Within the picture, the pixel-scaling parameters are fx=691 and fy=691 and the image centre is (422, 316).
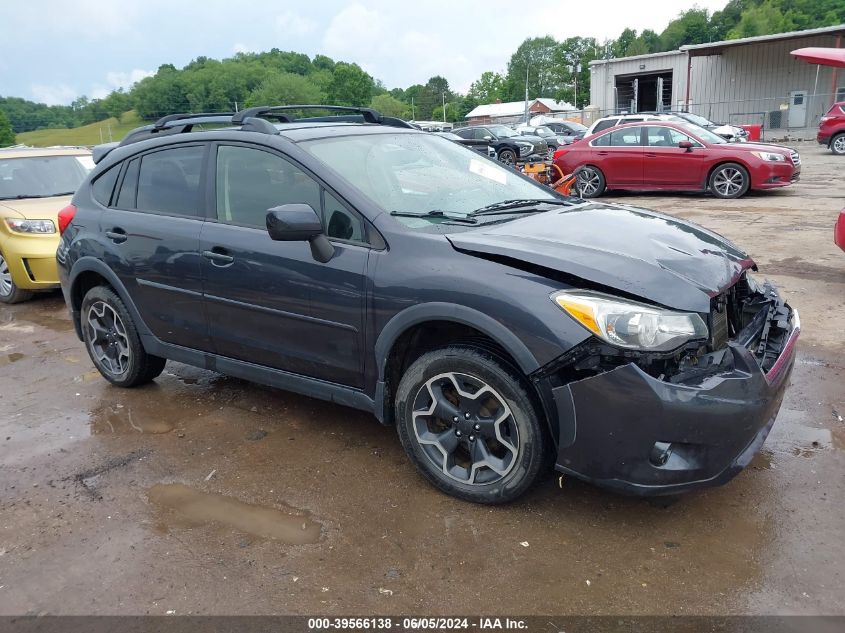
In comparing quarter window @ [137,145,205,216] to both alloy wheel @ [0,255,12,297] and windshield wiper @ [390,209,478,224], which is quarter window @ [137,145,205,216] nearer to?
windshield wiper @ [390,209,478,224]

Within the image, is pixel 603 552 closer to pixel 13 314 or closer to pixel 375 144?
pixel 375 144

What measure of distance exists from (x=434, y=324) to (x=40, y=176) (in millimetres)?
7213

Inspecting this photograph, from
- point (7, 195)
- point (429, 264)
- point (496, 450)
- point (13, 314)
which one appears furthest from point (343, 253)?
point (7, 195)

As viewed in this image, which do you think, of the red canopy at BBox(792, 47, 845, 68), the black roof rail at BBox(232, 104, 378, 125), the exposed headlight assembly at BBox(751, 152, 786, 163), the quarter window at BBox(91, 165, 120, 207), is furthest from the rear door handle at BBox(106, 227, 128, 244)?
the red canopy at BBox(792, 47, 845, 68)

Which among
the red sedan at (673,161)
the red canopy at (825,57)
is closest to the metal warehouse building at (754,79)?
the red canopy at (825,57)

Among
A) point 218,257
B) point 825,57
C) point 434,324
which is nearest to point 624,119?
point 825,57

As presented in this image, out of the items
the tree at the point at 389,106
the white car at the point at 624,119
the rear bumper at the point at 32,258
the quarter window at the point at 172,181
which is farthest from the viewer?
the tree at the point at 389,106

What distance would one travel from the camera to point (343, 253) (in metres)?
3.38

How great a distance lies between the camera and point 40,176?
8375 millimetres

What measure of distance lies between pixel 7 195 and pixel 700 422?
8174 millimetres

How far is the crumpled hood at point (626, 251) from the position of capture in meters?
2.83

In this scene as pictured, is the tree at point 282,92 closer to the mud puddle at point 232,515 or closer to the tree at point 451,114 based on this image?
the tree at point 451,114

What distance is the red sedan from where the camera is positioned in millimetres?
12672

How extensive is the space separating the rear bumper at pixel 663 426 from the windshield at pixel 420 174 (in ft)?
4.07
